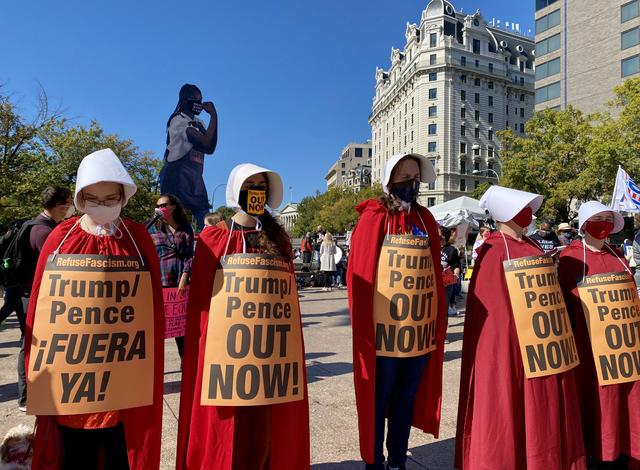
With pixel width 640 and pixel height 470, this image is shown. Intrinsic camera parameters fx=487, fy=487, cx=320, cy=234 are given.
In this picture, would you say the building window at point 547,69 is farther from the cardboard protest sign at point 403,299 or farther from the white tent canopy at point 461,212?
the cardboard protest sign at point 403,299

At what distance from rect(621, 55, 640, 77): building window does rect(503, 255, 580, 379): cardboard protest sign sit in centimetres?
4813

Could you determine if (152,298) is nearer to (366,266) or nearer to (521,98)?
(366,266)

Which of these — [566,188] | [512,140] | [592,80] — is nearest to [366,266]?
[566,188]

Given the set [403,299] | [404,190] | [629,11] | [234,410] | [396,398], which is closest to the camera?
[234,410]

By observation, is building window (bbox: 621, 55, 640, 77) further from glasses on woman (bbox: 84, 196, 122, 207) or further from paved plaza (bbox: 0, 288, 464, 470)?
glasses on woman (bbox: 84, 196, 122, 207)

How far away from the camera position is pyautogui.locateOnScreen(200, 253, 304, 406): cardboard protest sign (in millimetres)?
2479

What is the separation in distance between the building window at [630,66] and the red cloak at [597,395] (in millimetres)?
47338

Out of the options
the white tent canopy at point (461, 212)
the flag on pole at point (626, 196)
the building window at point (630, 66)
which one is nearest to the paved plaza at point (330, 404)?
the flag on pole at point (626, 196)

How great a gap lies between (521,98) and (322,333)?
92.6m

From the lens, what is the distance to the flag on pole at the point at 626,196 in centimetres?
1121

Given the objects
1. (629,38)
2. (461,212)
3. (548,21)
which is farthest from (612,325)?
(548,21)

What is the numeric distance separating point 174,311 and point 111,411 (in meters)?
2.70

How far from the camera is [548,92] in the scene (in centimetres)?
5075

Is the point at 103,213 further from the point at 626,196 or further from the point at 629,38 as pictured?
the point at 629,38
